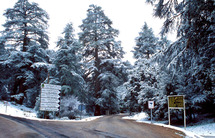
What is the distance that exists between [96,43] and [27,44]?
11240mm

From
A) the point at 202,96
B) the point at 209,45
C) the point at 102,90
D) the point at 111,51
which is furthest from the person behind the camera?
the point at 111,51

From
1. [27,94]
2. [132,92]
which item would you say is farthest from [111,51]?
[27,94]

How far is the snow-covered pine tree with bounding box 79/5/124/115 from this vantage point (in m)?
29.7

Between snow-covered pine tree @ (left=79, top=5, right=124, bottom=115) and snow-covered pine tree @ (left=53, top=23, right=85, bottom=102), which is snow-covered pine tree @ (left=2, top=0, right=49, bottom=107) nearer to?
snow-covered pine tree @ (left=53, top=23, right=85, bottom=102)

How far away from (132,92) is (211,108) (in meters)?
10.7

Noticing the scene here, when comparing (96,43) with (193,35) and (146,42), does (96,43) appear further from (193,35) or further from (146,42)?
(193,35)

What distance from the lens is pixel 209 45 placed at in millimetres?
8633

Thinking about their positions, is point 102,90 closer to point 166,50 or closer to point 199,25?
point 166,50

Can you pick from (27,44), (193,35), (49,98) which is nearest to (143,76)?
(49,98)

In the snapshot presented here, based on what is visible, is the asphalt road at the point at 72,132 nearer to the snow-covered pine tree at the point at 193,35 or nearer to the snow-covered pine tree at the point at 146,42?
the snow-covered pine tree at the point at 193,35

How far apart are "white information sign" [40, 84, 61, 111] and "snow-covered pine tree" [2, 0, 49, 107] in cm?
707

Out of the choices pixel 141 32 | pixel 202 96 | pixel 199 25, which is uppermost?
pixel 141 32

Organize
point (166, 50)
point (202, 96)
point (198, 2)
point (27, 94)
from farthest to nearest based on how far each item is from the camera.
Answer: point (27, 94) → point (202, 96) → point (166, 50) → point (198, 2)

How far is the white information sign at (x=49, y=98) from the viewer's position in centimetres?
1595
